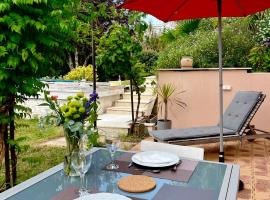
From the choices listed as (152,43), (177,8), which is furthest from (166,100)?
(152,43)

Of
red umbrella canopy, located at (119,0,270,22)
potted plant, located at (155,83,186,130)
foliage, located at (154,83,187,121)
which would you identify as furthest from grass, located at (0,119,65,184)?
foliage, located at (154,83,187,121)

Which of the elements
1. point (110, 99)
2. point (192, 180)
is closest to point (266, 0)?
point (192, 180)

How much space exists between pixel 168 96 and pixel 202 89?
82 centimetres

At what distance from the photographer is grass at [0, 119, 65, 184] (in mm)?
4346

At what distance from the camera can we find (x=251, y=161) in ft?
16.6

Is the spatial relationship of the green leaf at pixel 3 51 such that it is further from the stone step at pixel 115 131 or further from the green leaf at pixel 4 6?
the stone step at pixel 115 131

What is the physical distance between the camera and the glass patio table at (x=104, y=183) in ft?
5.67

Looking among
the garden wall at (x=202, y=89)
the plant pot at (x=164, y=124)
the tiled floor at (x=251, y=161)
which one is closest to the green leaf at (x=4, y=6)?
the tiled floor at (x=251, y=161)

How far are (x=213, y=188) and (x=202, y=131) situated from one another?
353 cm

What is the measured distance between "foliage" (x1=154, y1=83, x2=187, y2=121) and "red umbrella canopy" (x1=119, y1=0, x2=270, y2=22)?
116 inches

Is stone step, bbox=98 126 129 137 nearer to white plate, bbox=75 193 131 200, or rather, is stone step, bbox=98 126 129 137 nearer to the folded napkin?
the folded napkin

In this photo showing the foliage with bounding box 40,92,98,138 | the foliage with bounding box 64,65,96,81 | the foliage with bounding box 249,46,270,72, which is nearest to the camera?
the foliage with bounding box 40,92,98,138

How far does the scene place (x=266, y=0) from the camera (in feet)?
12.5

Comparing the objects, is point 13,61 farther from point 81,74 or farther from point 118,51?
point 81,74
